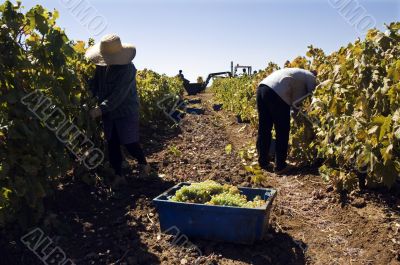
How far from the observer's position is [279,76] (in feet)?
17.6

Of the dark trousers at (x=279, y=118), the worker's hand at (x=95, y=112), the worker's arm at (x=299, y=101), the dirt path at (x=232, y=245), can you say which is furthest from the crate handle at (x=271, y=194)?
the worker's arm at (x=299, y=101)

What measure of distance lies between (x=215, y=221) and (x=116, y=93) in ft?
6.58

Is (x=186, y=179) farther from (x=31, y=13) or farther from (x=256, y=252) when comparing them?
(x=31, y=13)

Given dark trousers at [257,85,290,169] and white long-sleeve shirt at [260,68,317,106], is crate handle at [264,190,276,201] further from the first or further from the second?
white long-sleeve shirt at [260,68,317,106]

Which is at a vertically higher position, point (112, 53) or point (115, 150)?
point (112, 53)

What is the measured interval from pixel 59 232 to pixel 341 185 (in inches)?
105

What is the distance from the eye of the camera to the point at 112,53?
462 centimetres

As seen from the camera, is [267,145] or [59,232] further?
[267,145]

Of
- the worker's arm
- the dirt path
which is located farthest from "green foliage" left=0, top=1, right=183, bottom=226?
the worker's arm

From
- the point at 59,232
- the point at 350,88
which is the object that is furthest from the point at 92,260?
the point at 350,88

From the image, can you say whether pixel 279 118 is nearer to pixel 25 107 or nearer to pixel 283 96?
pixel 283 96

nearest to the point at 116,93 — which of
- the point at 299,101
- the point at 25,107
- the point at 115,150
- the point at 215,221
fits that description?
the point at 115,150

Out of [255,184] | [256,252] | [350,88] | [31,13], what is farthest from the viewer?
[255,184]

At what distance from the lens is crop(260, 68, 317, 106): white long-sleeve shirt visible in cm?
527
